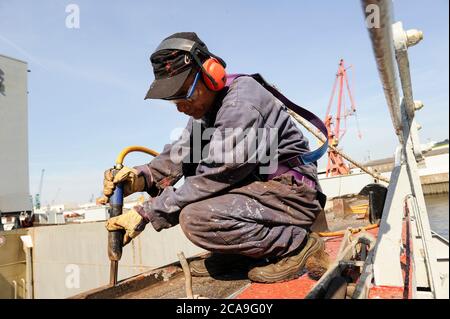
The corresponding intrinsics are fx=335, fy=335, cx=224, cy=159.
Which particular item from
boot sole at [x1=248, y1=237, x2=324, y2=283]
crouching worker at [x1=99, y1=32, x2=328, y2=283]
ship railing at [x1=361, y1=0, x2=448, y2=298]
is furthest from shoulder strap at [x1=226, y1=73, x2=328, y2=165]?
boot sole at [x1=248, y1=237, x2=324, y2=283]

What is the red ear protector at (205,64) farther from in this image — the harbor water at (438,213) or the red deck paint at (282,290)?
the harbor water at (438,213)

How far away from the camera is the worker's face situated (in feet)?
6.28

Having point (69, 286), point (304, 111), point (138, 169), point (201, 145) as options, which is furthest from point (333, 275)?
point (69, 286)

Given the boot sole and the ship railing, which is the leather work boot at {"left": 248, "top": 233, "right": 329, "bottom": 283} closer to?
the boot sole

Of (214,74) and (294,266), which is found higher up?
(214,74)

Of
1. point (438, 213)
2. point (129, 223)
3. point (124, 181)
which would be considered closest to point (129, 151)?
point (124, 181)

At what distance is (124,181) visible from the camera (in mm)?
2268

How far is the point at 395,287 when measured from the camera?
1514 millimetres

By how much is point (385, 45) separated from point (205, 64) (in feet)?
3.96

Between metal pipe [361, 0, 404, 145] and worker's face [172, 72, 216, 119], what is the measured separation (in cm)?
104

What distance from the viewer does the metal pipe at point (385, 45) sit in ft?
2.18

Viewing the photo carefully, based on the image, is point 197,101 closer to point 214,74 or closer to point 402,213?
point 214,74
